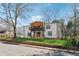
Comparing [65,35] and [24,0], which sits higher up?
[24,0]

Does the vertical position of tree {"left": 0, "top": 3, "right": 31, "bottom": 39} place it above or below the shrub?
above

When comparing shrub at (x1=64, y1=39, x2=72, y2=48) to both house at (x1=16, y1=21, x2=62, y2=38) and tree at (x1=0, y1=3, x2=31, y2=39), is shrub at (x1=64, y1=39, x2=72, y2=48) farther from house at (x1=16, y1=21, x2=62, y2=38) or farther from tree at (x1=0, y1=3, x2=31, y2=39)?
tree at (x1=0, y1=3, x2=31, y2=39)

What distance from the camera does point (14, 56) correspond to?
2.40m

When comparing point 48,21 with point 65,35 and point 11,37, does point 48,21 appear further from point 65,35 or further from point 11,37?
point 11,37

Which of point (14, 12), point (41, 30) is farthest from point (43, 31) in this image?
point (14, 12)

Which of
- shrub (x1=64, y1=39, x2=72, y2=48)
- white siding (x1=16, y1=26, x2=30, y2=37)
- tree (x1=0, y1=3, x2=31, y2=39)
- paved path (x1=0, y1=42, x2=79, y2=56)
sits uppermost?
tree (x1=0, y1=3, x2=31, y2=39)

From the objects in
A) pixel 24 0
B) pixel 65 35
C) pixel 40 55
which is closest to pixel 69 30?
pixel 65 35

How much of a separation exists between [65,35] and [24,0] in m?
0.53

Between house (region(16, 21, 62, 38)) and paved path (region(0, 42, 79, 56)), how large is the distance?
0.13 metres

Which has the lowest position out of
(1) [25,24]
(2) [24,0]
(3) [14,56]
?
(3) [14,56]

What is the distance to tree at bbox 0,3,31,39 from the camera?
2.42 metres

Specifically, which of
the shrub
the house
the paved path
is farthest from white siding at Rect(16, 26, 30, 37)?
the shrub

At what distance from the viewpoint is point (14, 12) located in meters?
2.44

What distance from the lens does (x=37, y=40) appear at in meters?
2.44
